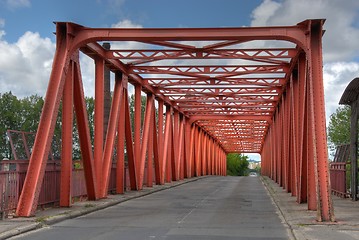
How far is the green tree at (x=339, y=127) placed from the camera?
2302 inches

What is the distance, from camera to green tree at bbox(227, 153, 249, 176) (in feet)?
444

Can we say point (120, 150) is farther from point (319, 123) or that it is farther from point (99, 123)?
point (319, 123)

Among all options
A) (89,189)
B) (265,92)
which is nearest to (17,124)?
(265,92)

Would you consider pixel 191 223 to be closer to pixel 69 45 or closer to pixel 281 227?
pixel 281 227

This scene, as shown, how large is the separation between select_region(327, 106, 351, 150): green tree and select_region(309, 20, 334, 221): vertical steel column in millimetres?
44125

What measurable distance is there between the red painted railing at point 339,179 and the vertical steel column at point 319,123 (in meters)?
7.56

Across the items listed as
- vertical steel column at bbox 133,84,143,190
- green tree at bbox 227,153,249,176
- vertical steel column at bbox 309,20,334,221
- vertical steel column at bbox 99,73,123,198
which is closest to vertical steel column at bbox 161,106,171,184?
vertical steel column at bbox 133,84,143,190

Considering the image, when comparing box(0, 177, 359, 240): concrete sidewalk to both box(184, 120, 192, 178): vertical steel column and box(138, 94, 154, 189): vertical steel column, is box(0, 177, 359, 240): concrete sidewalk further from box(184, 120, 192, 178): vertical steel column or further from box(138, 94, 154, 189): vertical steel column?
box(184, 120, 192, 178): vertical steel column

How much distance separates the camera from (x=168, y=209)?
18.0 m

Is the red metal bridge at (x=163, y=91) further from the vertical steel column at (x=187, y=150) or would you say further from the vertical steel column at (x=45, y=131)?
the vertical steel column at (x=187, y=150)

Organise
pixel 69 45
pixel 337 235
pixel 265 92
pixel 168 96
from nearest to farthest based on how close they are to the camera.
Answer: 1. pixel 337 235
2. pixel 69 45
3. pixel 265 92
4. pixel 168 96

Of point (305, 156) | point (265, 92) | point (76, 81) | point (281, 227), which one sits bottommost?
point (281, 227)

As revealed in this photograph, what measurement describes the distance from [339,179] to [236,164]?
380 feet

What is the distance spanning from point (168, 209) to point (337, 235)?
7.57 metres
